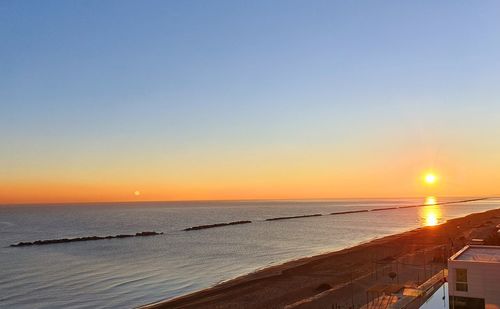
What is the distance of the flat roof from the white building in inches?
63.1

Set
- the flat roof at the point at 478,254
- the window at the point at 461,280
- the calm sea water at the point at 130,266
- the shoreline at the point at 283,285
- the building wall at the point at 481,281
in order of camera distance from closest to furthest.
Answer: the building wall at the point at 481,281
the window at the point at 461,280
the flat roof at the point at 478,254
the shoreline at the point at 283,285
the calm sea water at the point at 130,266

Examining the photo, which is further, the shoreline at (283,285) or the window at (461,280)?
the shoreline at (283,285)

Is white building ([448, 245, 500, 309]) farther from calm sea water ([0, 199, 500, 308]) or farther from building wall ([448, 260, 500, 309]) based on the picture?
calm sea water ([0, 199, 500, 308])

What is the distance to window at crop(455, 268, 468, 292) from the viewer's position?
73.0 ft

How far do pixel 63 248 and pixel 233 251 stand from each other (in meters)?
32.9

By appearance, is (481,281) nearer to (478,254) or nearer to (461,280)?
(461,280)

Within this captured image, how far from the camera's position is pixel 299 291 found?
37.5m

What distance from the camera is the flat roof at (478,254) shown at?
954 inches

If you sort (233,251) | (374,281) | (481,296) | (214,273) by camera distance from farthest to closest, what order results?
(233,251)
(214,273)
(374,281)
(481,296)

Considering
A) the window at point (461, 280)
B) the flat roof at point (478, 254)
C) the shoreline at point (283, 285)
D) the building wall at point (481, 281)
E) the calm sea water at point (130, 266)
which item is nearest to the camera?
the building wall at point (481, 281)

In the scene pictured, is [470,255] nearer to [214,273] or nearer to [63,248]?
[214,273]

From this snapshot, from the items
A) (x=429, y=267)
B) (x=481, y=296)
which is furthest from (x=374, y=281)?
(x=481, y=296)

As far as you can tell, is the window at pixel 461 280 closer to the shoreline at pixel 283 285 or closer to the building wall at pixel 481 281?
the building wall at pixel 481 281

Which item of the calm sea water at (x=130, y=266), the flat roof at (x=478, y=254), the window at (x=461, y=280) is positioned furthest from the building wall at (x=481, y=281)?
the calm sea water at (x=130, y=266)
